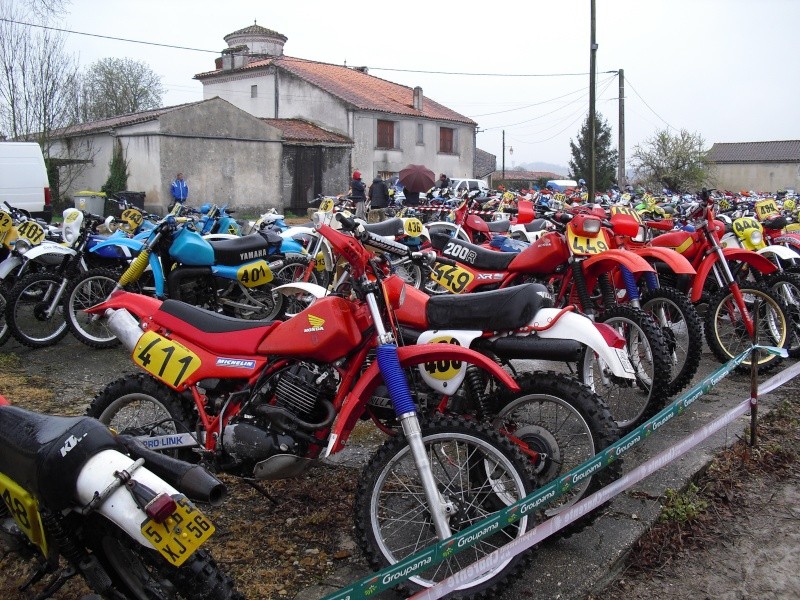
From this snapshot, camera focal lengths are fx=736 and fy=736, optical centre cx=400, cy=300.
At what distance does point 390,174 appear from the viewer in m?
38.2

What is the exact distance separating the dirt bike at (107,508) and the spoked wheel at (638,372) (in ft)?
9.20

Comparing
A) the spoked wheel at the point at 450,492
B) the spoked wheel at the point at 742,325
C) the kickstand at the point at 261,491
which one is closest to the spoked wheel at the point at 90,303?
the kickstand at the point at 261,491

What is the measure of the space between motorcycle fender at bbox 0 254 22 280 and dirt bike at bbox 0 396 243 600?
5.27 m

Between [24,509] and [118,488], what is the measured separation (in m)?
0.34

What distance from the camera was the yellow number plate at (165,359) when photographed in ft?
11.2

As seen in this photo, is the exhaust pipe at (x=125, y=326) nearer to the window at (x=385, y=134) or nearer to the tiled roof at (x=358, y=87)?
the tiled roof at (x=358, y=87)

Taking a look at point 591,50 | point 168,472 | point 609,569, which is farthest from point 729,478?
point 591,50

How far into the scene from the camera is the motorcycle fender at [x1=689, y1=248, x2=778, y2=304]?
5996 mm

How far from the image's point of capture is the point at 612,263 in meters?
4.93

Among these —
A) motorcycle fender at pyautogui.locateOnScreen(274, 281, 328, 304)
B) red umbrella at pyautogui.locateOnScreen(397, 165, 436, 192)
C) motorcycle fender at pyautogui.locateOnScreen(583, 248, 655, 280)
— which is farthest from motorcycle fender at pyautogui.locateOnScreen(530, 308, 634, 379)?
red umbrella at pyautogui.locateOnScreen(397, 165, 436, 192)

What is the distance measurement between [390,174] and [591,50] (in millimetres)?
18035

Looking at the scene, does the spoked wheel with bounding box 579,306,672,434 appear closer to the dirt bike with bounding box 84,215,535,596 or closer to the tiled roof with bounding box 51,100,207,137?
the dirt bike with bounding box 84,215,535,596

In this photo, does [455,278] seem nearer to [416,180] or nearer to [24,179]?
[24,179]

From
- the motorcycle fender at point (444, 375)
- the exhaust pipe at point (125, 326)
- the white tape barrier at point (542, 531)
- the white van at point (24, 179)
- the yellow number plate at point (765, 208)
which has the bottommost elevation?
the white tape barrier at point (542, 531)
